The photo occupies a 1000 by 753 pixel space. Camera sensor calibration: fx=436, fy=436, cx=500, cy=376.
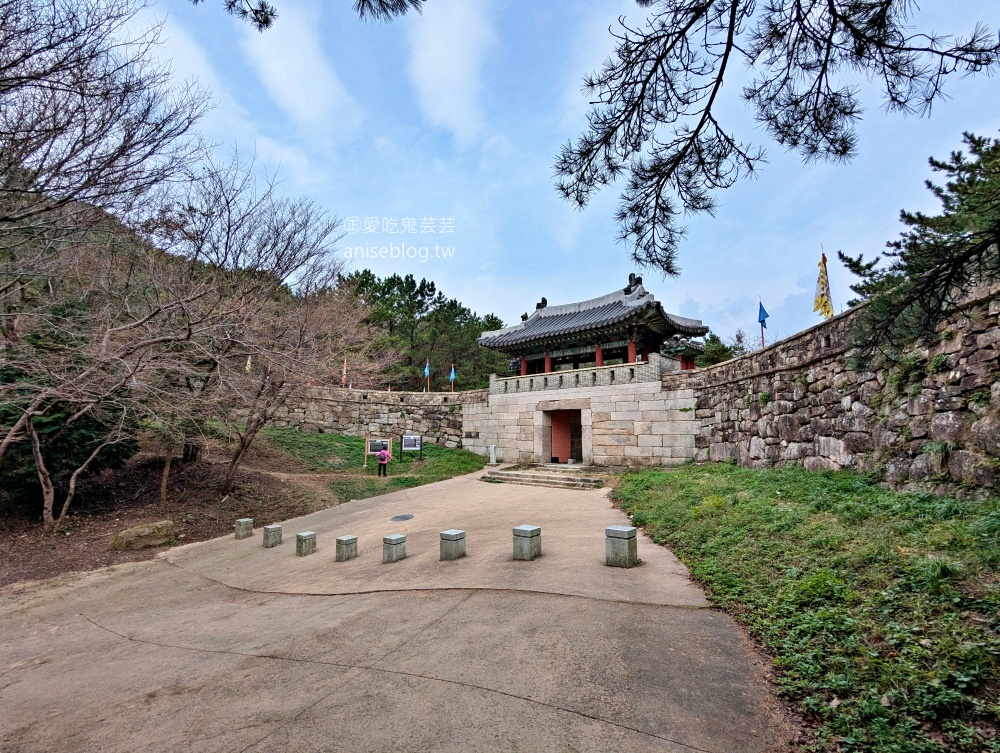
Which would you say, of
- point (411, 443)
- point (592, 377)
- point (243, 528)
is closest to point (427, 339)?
point (411, 443)

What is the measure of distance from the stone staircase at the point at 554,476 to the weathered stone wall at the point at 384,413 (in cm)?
457

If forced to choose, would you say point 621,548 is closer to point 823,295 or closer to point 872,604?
point 872,604

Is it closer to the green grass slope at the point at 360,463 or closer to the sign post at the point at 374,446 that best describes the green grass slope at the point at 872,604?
the green grass slope at the point at 360,463

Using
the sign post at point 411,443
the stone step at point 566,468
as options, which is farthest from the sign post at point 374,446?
the stone step at point 566,468

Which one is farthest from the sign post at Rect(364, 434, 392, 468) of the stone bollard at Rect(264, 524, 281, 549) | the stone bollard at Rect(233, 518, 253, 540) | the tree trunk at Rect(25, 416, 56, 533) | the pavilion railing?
the tree trunk at Rect(25, 416, 56, 533)

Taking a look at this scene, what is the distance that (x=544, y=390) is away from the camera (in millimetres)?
15852

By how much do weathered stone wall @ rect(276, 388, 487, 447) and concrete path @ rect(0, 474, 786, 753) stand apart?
12.5m

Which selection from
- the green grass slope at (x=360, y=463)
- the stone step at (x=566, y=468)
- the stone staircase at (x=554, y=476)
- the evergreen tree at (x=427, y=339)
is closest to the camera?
the stone staircase at (x=554, y=476)

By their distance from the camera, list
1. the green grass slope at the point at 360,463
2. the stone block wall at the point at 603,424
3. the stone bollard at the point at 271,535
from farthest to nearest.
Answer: the green grass slope at the point at 360,463, the stone block wall at the point at 603,424, the stone bollard at the point at 271,535

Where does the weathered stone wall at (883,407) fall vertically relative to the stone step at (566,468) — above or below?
above

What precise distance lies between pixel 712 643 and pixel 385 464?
12531mm

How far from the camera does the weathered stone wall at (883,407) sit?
4.17m

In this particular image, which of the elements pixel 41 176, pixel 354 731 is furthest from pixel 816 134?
pixel 41 176

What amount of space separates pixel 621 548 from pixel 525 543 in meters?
1.12
